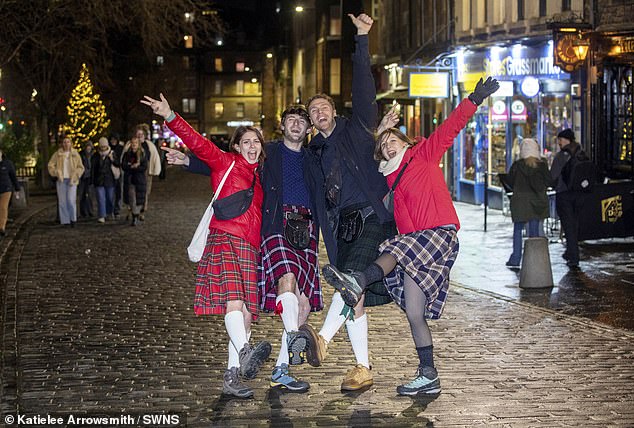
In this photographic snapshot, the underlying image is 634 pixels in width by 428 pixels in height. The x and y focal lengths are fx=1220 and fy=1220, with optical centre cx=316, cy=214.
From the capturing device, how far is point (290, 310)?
8.49 meters

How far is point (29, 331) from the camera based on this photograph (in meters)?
11.8

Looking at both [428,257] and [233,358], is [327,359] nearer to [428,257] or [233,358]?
[233,358]

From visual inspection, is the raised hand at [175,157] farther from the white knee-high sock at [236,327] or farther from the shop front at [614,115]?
the shop front at [614,115]

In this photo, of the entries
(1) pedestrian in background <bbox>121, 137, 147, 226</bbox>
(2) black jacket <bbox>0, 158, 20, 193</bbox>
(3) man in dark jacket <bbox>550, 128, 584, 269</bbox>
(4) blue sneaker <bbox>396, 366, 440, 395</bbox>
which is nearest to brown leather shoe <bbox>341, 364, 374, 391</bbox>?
(4) blue sneaker <bbox>396, 366, 440, 395</bbox>

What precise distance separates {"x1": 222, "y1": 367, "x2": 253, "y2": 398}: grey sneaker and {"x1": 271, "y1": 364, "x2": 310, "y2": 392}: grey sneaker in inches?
10.5

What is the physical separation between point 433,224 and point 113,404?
2.54m

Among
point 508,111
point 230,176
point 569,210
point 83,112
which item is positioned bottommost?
point 569,210

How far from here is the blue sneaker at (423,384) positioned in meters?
8.51

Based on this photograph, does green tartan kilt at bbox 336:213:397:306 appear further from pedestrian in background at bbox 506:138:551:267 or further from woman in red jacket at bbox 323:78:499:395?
pedestrian in background at bbox 506:138:551:267

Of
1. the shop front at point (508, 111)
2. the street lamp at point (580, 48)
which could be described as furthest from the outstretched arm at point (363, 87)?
the shop front at point (508, 111)

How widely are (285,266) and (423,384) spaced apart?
1269 mm

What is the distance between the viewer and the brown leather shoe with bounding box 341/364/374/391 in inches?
340

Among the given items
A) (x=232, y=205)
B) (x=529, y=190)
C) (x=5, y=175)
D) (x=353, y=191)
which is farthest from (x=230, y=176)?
(x=5, y=175)

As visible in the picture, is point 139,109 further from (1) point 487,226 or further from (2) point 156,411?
(2) point 156,411
